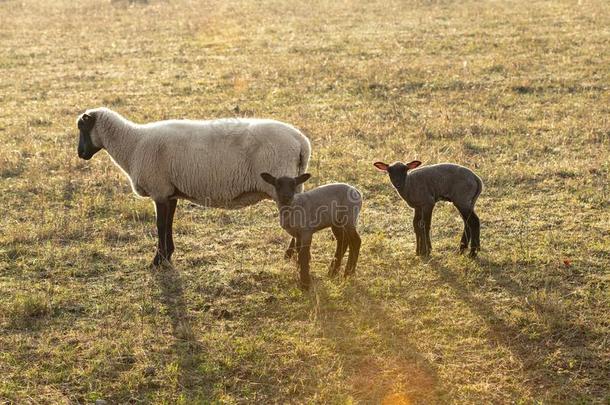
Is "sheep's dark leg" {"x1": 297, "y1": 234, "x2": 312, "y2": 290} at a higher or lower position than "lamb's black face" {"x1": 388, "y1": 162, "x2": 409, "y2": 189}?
lower

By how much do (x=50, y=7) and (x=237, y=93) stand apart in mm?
23633

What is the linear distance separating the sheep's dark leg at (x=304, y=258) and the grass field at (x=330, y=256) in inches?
5.6

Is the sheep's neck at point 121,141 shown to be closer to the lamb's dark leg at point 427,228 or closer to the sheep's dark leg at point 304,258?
the sheep's dark leg at point 304,258

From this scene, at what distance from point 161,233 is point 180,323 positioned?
1.91 m

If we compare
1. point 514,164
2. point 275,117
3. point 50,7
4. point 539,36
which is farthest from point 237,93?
point 50,7

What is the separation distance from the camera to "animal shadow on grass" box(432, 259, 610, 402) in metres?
6.96

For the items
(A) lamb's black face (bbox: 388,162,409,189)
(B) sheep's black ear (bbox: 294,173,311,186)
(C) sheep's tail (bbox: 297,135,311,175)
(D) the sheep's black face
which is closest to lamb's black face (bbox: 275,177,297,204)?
(D) the sheep's black face

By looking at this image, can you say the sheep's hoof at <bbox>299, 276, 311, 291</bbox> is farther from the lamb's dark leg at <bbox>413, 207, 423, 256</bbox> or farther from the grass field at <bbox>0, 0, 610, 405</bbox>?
the lamb's dark leg at <bbox>413, 207, 423, 256</bbox>

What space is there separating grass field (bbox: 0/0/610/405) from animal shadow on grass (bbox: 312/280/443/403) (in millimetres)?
23

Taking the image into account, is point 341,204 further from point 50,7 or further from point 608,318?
point 50,7

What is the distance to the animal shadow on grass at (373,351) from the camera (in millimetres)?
6965

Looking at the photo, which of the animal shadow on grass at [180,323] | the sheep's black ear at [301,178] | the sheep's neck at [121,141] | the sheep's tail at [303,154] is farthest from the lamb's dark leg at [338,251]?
the sheep's neck at [121,141]

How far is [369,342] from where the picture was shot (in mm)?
7855

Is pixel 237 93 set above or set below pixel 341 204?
below
